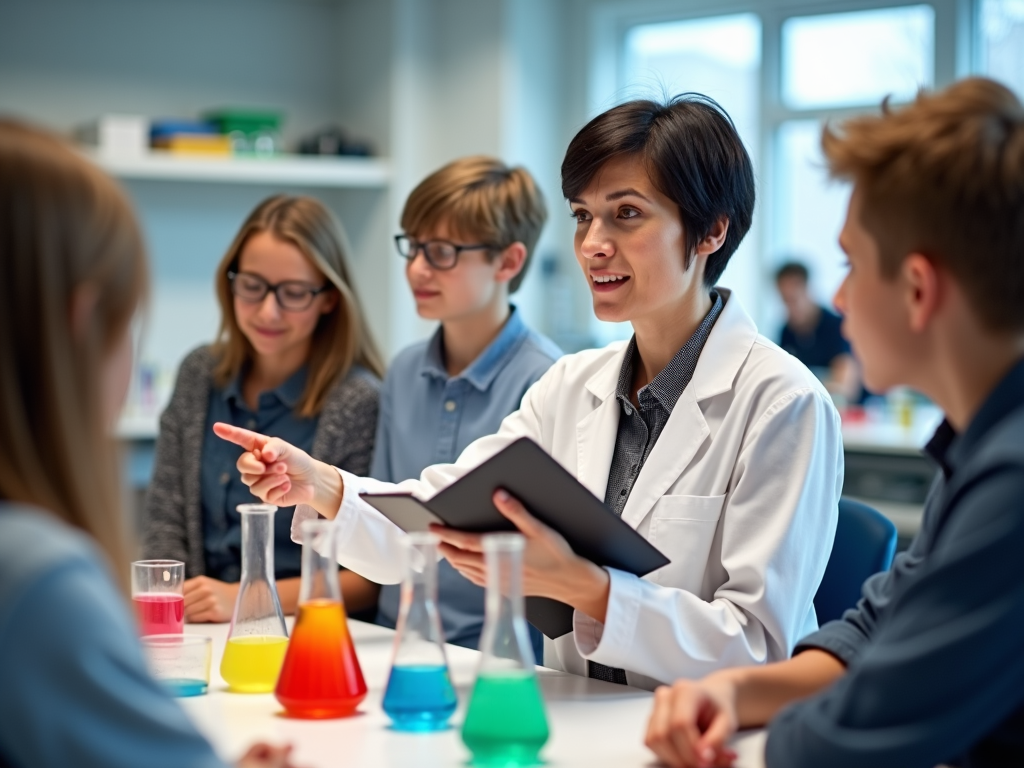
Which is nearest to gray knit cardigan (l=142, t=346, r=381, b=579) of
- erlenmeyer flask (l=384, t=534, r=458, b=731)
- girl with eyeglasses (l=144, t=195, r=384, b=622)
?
girl with eyeglasses (l=144, t=195, r=384, b=622)

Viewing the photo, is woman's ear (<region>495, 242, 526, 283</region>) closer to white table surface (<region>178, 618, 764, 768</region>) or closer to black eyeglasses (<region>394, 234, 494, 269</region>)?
black eyeglasses (<region>394, 234, 494, 269</region>)

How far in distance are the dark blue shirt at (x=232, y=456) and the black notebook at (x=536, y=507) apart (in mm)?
919

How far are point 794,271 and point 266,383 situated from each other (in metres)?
3.55

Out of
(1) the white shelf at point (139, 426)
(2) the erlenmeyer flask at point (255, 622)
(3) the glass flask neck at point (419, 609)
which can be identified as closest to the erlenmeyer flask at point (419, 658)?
(3) the glass flask neck at point (419, 609)

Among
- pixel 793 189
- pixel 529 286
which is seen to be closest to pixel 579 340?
pixel 529 286

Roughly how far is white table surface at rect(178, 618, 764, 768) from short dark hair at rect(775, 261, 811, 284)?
423 centimetres

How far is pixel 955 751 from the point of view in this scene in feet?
3.39

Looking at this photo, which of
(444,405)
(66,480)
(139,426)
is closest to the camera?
(66,480)

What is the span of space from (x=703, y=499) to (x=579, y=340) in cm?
402

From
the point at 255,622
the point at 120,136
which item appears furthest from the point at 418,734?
the point at 120,136

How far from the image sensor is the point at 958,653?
0.99 metres

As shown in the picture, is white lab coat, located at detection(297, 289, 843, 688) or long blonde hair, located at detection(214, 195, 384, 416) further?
long blonde hair, located at detection(214, 195, 384, 416)

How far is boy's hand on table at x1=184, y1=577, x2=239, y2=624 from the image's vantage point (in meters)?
2.02

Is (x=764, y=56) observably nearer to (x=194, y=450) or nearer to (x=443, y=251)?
(x=443, y=251)
